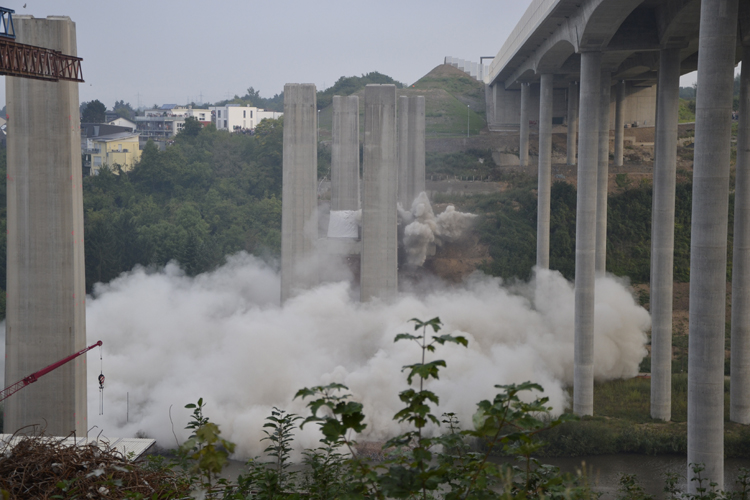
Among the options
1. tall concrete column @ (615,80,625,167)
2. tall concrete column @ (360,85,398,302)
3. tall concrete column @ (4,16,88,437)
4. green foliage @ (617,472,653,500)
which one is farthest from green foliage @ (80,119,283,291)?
green foliage @ (617,472,653,500)

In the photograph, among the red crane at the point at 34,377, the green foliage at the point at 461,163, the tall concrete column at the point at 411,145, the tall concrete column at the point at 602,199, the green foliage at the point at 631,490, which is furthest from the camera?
the green foliage at the point at 461,163

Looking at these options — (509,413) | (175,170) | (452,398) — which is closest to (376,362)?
(452,398)

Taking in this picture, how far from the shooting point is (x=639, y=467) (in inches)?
877

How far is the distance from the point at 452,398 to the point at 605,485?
732 centimetres

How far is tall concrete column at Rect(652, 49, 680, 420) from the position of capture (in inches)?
973

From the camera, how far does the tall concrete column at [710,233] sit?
48.6 ft

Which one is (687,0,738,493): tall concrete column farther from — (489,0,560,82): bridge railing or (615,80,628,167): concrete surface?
(615,80,628,167): concrete surface

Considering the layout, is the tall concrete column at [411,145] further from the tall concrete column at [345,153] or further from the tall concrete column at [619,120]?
the tall concrete column at [619,120]

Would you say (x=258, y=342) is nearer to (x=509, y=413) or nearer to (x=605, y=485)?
(x=605, y=485)

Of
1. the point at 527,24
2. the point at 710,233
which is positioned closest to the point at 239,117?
the point at 527,24

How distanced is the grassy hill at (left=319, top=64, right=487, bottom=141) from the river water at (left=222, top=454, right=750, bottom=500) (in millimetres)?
47483

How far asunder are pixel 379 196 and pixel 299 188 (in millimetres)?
4024

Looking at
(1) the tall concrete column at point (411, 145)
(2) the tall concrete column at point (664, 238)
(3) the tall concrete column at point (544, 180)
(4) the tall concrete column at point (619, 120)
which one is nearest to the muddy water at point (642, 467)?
(2) the tall concrete column at point (664, 238)

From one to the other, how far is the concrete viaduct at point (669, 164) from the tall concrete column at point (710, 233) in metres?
0.02
